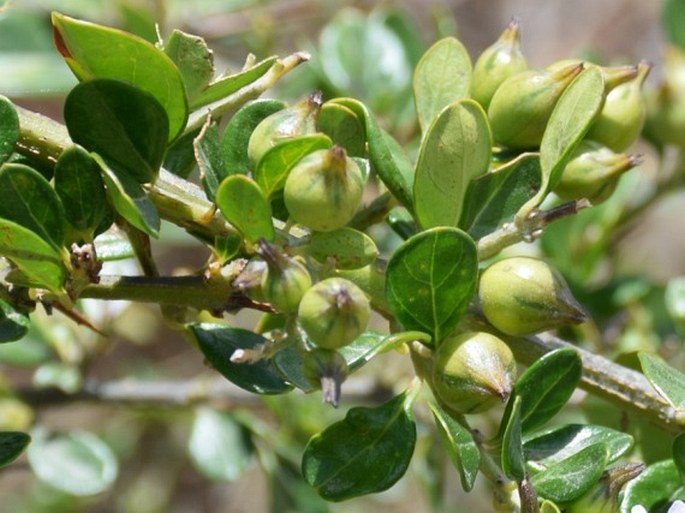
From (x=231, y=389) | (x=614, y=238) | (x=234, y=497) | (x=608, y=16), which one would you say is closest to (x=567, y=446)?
(x=231, y=389)

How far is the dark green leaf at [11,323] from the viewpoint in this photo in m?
0.87

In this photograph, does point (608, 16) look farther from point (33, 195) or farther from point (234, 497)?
point (33, 195)

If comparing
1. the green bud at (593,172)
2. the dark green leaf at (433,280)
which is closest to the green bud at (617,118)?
the green bud at (593,172)

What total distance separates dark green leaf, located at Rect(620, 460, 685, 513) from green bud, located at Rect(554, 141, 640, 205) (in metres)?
0.25

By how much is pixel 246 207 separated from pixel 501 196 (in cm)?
26

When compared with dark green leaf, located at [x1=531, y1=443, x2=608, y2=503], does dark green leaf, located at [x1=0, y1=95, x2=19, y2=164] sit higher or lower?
higher

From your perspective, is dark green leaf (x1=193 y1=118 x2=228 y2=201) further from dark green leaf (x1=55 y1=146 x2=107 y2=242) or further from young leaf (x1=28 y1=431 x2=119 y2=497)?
young leaf (x1=28 y1=431 x2=119 y2=497)

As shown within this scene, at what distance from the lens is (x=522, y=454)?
2.80 ft

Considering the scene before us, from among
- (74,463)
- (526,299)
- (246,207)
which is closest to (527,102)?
(526,299)

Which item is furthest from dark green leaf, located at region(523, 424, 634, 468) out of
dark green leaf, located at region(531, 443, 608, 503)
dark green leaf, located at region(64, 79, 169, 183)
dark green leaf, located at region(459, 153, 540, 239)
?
dark green leaf, located at region(64, 79, 169, 183)

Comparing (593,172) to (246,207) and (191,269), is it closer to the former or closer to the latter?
(246,207)

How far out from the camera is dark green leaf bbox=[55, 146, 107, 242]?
83cm

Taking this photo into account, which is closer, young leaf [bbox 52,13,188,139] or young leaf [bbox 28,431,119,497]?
young leaf [bbox 52,13,188,139]

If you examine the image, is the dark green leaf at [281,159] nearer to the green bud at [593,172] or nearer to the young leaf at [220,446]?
the green bud at [593,172]
